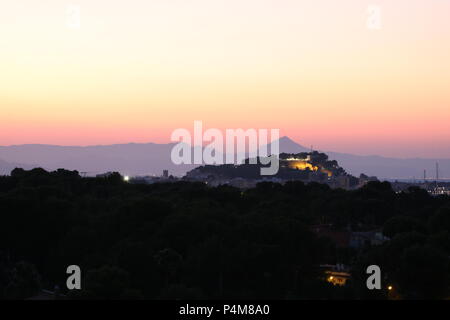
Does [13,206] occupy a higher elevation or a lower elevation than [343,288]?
higher

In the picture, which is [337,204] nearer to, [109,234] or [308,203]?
[308,203]

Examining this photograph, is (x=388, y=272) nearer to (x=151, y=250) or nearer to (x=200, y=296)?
(x=200, y=296)

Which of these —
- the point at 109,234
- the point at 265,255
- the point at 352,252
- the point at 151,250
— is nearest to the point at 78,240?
the point at 109,234
